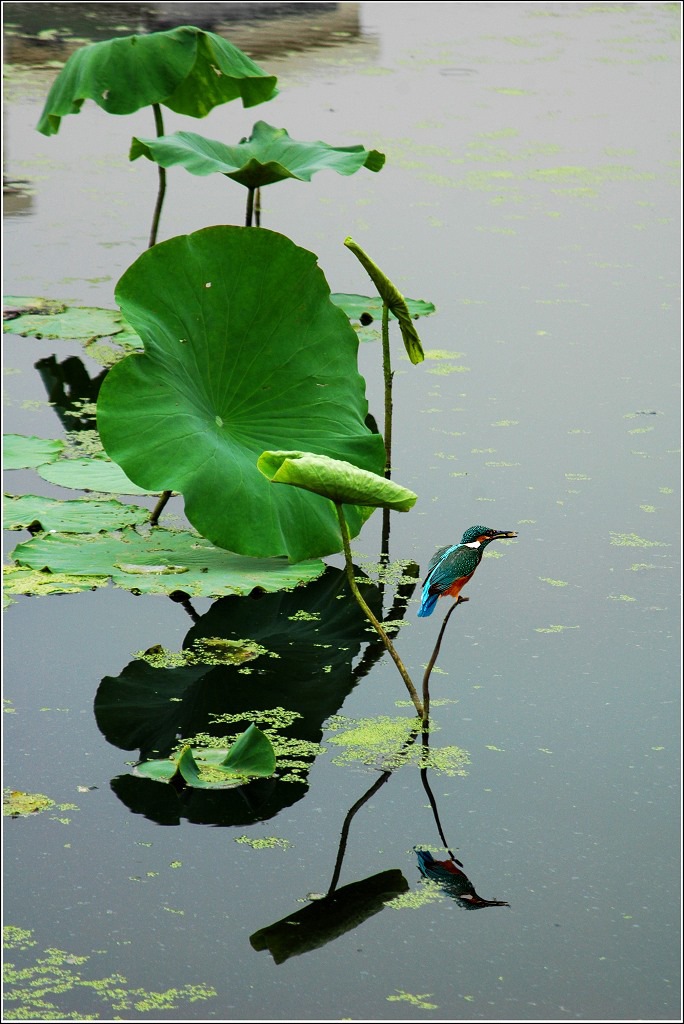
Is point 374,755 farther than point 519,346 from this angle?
No

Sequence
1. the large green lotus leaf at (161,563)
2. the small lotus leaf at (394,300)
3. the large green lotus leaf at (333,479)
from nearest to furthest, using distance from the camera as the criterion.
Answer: the large green lotus leaf at (333,479) → the large green lotus leaf at (161,563) → the small lotus leaf at (394,300)

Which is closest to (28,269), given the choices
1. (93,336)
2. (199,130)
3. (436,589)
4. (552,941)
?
(93,336)

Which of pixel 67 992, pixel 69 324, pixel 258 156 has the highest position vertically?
pixel 258 156

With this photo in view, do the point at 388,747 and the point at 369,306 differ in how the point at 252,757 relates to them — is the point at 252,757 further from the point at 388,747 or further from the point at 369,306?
the point at 369,306

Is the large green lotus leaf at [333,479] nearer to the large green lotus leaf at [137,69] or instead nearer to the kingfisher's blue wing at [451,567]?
the kingfisher's blue wing at [451,567]

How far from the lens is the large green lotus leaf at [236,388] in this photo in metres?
2.26

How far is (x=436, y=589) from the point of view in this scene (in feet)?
6.34

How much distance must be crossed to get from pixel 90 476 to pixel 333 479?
1074 mm

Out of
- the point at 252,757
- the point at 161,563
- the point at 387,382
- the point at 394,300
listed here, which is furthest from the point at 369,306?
the point at 252,757

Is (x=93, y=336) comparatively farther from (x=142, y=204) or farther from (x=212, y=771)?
(x=212, y=771)

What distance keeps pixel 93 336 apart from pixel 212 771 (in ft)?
7.06

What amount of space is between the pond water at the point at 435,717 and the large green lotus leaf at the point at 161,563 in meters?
0.06

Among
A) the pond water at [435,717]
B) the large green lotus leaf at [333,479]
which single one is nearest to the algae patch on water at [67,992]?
the pond water at [435,717]

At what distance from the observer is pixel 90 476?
2.70 m
